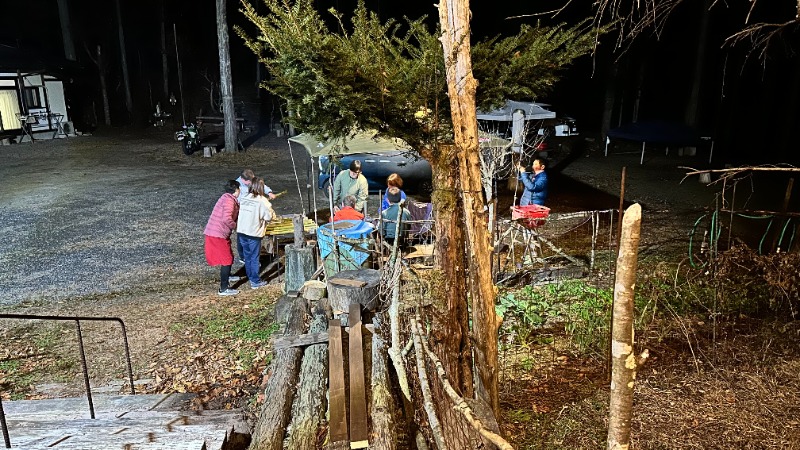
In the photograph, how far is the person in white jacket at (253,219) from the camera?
26.8ft

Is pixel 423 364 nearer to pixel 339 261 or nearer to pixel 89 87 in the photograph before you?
pixel 339 261

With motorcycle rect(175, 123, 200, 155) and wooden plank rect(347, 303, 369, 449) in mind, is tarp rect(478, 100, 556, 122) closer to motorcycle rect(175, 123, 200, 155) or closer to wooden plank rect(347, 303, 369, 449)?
wooden plank rect(347, 303, 369, 449)

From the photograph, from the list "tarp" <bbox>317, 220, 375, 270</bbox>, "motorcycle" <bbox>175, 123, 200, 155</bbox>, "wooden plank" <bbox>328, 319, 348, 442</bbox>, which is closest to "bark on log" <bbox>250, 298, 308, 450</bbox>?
"wooden plank" <bbox>328, 319, 348, 442</bbox>

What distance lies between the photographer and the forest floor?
451 centimetres

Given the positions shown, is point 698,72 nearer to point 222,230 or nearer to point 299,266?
point 299,266

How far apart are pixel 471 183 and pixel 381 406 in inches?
79.5

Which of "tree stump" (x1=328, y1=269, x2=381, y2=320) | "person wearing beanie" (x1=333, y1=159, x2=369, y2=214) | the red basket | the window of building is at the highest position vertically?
the window of building

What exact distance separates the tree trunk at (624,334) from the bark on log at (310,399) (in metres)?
2.72

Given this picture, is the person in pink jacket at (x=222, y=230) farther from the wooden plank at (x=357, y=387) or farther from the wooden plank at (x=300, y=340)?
the wooden plank at (x=357, y=387)

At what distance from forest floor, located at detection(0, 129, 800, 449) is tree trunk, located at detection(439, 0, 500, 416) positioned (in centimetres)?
95

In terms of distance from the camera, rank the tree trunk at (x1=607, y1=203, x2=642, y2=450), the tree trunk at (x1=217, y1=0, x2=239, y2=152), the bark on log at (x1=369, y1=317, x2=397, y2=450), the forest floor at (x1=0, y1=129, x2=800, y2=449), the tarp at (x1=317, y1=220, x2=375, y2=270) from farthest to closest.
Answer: the tree trunk at (x1=217, y1=0, x2=239, y2=152) < the tarp at (x1=317, y1=220, x2=375, y2=270) < the forest floor at (x1=0, y1=129, x2=800, y2=449) < the bark on log at (x1=369, y1=317, x2=397, y2=450) < the tree trunk at (x1=607, y1=203, x2=642, y2=450)

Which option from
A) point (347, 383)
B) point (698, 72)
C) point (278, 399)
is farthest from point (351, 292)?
point (698, 72)

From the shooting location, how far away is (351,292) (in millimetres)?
6320

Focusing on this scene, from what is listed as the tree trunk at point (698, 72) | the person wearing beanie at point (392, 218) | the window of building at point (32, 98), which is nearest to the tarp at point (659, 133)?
the tree trunk at point (698, 72)
